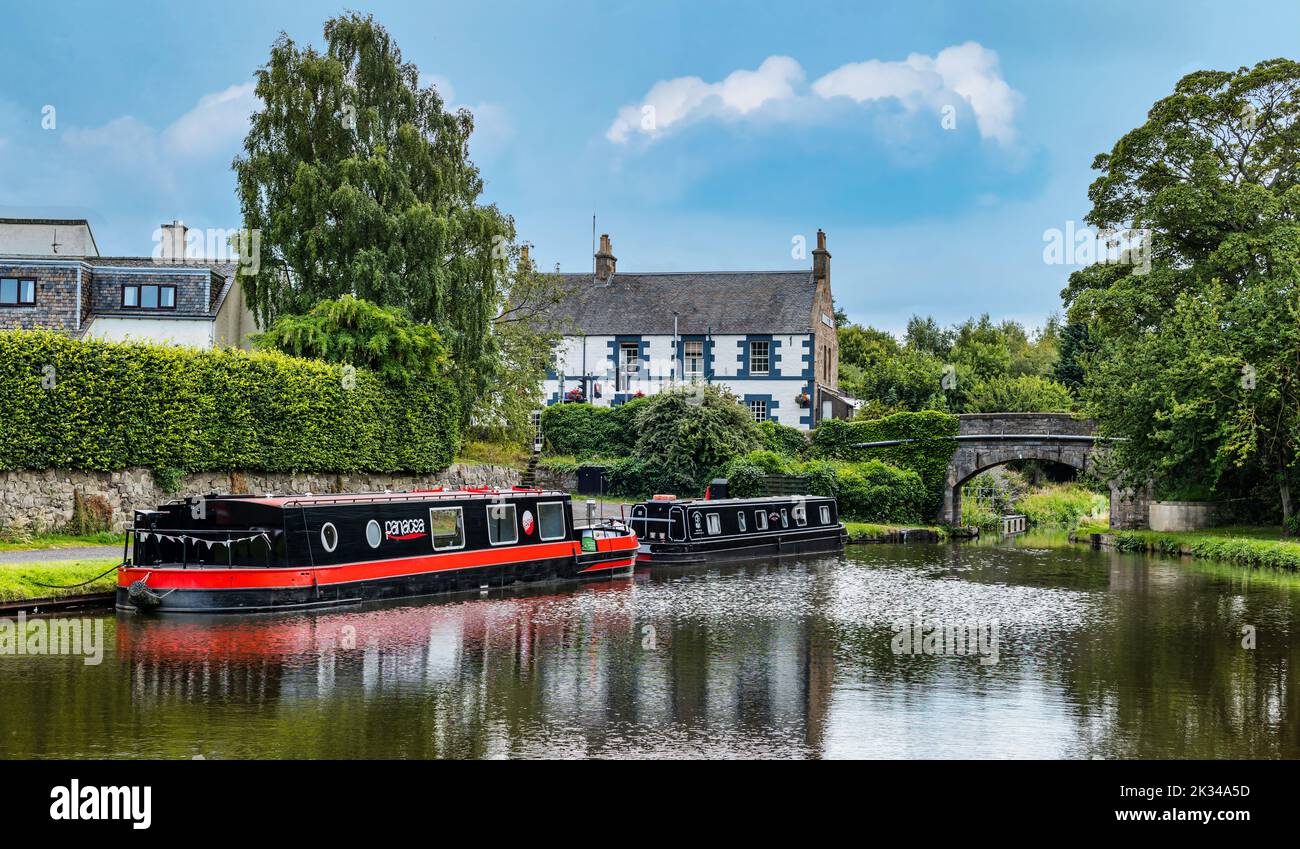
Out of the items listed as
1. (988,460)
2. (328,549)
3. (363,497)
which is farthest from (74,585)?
(988,460)

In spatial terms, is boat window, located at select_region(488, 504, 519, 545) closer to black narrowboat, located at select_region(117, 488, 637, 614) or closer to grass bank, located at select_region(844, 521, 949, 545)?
black narrowboat, located at select_region(117, 488, 637, 614)

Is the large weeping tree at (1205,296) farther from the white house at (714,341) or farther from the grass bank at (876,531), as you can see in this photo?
the white house at (714,341)

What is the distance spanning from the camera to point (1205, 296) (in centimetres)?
3469

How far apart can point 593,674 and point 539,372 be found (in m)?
28.9

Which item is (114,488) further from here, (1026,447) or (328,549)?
(1026,447)

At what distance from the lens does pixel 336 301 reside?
99.5ft

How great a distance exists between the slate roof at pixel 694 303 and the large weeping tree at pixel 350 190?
1848 centimetres

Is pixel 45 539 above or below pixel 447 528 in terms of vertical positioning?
below

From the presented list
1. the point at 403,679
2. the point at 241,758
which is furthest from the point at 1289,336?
the point at 241,758

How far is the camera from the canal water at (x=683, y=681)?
11.6 metres

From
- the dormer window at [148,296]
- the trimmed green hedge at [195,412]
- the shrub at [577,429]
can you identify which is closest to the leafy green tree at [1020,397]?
the shrub at [577,429]

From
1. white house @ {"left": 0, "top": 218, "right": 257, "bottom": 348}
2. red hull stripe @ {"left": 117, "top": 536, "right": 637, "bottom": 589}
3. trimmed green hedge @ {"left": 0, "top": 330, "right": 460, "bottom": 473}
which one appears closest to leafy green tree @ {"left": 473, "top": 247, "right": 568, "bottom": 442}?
trimmed green hedge @ {"left": 0, "top": 330, "right": 460, "bottom": 473}

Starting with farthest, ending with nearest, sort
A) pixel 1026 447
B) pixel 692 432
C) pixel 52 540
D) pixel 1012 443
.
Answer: pixel 1012 443 < pixel 1026 447 < pixel 692 432 < pixel 52 540

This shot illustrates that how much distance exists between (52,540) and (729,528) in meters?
16.7
